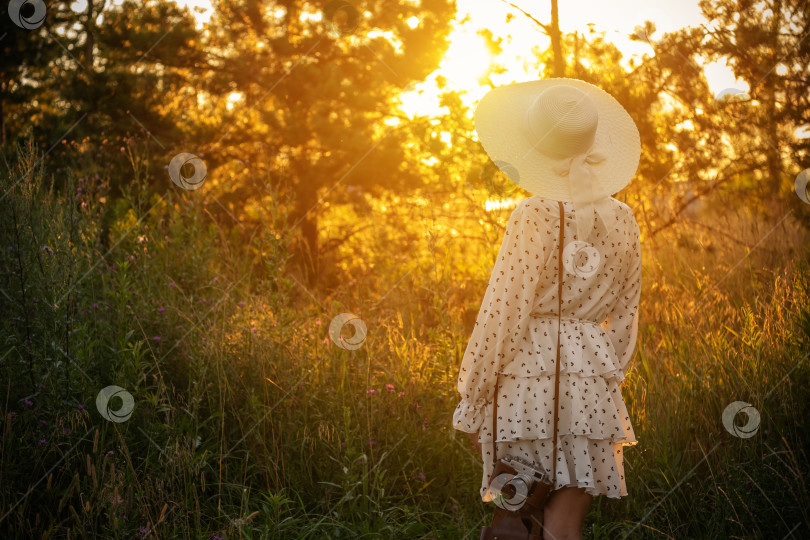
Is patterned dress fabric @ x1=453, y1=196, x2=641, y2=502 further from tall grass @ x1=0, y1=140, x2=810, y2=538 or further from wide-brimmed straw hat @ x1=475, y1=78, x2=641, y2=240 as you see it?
tall grass @ x1=0, y1=140, x2=810, y2=538

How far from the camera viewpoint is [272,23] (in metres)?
9.09

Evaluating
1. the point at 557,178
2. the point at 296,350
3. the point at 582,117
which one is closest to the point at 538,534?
the point at 557,178

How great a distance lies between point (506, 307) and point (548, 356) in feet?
0.73

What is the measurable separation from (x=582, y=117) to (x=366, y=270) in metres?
5.36

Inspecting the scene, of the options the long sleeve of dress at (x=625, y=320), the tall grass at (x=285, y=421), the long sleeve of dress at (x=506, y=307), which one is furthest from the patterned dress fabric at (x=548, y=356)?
the tall grass at (x=285, y=421)

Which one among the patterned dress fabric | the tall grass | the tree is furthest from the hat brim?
the tree

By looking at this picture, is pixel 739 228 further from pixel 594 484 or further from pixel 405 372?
pixel 594 484

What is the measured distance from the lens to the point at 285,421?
358 cm

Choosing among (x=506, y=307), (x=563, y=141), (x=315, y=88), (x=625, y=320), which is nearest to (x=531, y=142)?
(x=563, y=141)

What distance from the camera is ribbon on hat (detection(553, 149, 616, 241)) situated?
6.86ft

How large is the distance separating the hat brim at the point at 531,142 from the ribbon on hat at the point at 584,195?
4 centimetres

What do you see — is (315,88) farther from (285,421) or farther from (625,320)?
(625,320)

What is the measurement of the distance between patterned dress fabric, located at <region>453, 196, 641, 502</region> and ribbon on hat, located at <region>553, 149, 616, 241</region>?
0.03 meters

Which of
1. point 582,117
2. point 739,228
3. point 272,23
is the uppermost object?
point 272,23
